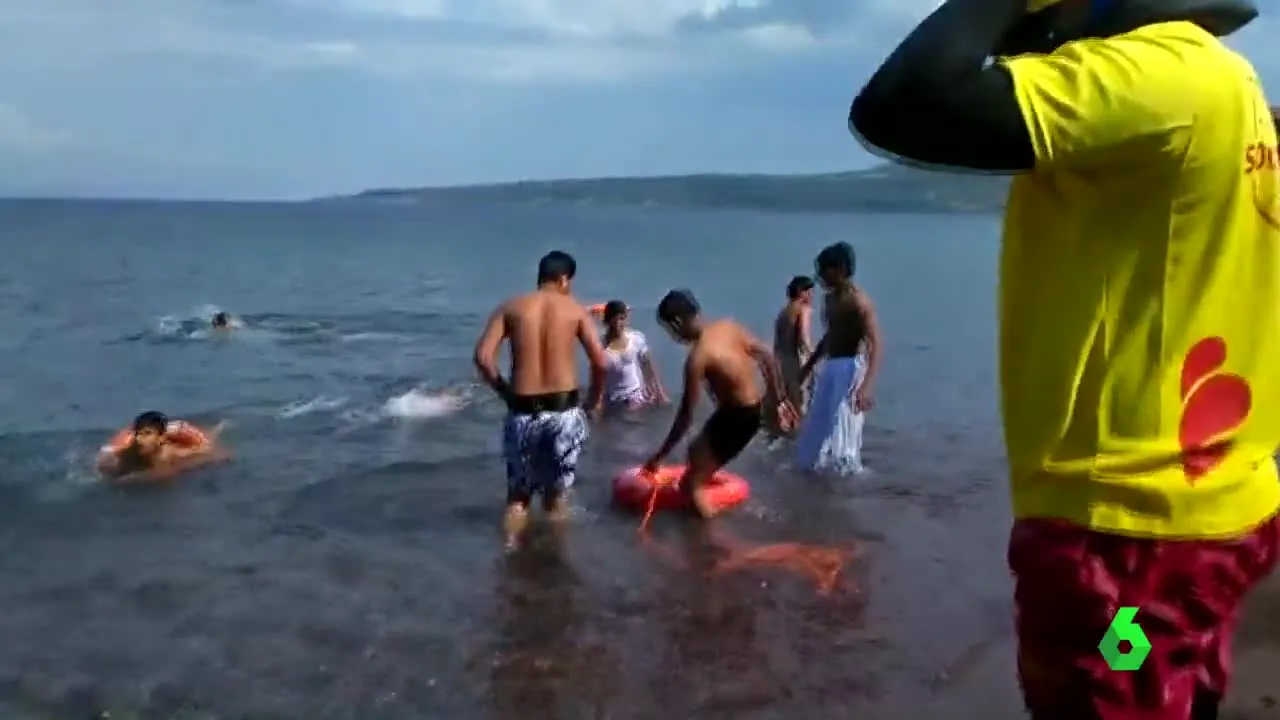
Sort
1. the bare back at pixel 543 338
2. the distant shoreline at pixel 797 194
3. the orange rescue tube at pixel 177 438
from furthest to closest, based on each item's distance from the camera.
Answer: the distant shoreline at pixel 797 194 → the orange rescue tube at pixel 177 438 → the bare back at pixel 543 338

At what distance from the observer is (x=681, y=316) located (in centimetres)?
859

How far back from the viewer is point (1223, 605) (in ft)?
7.02

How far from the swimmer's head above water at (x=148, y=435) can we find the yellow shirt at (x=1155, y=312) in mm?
9744

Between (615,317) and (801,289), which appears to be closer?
(801,289)

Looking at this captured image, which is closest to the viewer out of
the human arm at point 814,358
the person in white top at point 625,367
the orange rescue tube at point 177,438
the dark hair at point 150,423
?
the human arm at point 814,358

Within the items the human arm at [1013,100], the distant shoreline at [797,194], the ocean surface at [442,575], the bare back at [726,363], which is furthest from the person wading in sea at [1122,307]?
the distant shoreline at [797,194]

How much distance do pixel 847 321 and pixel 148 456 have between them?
5.53 metres

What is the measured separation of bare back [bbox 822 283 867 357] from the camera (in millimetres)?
9875

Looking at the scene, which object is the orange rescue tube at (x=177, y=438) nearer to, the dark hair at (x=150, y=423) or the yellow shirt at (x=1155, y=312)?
the dark hair at (x=150, y=423)

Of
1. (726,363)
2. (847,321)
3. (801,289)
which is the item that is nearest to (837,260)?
(847,321)

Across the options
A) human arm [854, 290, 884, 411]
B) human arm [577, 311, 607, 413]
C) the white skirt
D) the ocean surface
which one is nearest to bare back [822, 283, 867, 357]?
human arm [854, 290, 884, 411]

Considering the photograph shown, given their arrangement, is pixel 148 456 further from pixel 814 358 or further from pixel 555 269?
pixel 814 358

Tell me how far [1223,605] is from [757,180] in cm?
17763

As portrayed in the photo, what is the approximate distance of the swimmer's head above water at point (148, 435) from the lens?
10797 mm
